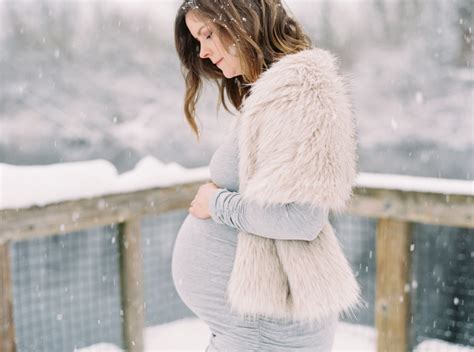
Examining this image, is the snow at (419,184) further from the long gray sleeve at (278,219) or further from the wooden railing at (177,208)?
the long gray sleeve at (278,219)

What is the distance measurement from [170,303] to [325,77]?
242 centimetres

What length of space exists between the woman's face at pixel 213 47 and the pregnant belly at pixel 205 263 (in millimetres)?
373

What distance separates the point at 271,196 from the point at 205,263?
286mm

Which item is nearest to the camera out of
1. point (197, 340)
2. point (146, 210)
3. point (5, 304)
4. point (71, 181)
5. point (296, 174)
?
point (296, 174)

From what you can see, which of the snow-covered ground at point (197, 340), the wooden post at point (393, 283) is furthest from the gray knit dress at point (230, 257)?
the snow-covered ground at point (197, 340)

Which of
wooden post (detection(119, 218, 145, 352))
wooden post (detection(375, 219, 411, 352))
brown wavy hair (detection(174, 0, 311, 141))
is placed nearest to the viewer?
brown wavy hair (detection(174, 0, 311, 141))

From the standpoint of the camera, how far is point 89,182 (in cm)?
210

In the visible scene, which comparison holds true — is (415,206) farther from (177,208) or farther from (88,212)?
(88,212)

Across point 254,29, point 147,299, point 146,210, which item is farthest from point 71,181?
point 147,299

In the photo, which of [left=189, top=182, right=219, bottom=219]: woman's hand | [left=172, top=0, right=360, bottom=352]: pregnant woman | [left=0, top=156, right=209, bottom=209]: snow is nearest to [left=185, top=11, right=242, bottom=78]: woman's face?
[left=172, top=0, right=360, bottom=352]: pregnant woman

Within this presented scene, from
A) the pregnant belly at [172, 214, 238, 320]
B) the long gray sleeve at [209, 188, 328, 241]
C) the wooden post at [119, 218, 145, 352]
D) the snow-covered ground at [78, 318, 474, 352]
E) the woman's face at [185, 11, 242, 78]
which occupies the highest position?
the woman's face at [185, 11, 242, 78]

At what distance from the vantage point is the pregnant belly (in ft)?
4.17

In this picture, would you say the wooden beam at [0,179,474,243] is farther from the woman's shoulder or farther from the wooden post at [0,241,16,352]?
the woman's shoulder

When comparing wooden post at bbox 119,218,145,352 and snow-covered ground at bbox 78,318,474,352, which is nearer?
wooden post at bbox 119,218,145,352
